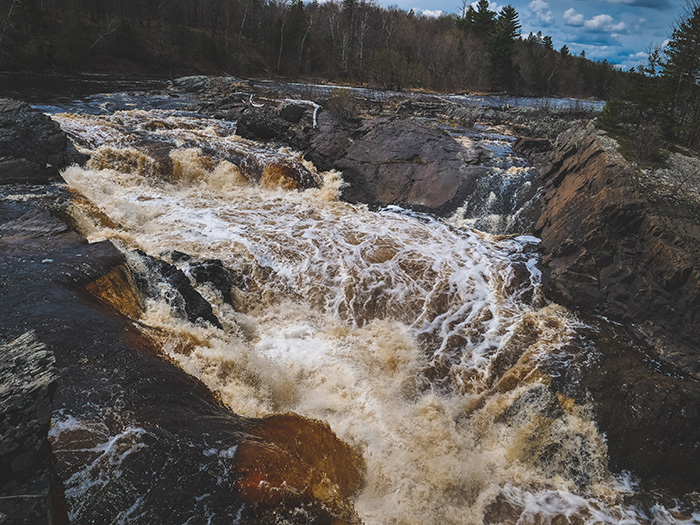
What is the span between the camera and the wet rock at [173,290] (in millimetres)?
5584

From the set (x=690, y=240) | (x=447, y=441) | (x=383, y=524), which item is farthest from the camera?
(x=690, y=240)

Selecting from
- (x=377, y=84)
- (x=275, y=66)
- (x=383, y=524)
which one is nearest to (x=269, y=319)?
(x=383, y=524)

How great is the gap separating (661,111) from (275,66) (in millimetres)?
43820

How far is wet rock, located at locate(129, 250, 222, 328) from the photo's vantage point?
5.58 metres

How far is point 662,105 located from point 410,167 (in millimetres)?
6700

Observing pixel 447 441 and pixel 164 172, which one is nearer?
pixel 447 441

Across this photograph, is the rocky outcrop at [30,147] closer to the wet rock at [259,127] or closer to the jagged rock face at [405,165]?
the wet rock at [259,127]

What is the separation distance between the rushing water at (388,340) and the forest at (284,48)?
32510mm

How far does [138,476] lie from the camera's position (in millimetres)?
2721

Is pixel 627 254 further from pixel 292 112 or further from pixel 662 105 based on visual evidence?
pixel 292 112

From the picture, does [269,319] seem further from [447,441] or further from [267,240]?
[447,441]

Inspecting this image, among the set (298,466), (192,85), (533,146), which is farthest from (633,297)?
(192,85)

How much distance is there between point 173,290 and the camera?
5758 millimetres

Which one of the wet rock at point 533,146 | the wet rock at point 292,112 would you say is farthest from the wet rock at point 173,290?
the wet rock at point 533,146
